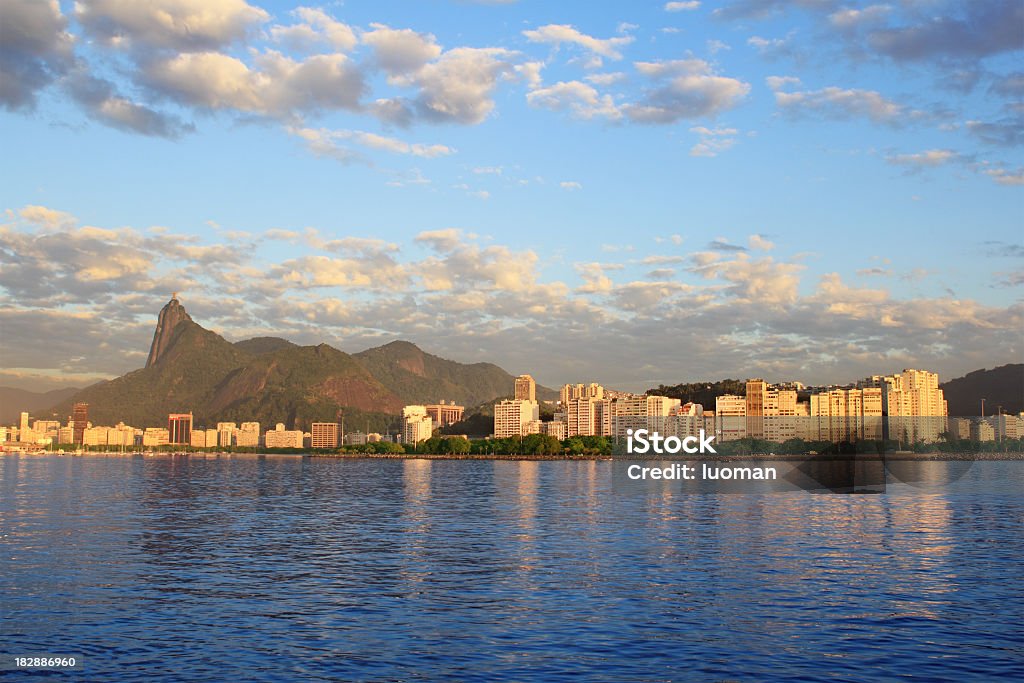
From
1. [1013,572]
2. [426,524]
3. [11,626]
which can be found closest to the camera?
[11,626]

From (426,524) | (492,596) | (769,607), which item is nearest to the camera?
(769,607)

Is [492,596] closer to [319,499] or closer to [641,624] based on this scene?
[641,624]

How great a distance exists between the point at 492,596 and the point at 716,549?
2130cm

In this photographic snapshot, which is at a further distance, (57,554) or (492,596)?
(57,554)

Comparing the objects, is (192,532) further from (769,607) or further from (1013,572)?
(1013,572)

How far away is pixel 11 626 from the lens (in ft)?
110

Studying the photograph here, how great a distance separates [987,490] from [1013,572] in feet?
303

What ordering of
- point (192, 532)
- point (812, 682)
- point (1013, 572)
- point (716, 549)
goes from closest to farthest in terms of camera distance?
point (812, 682), point (1013, 572), point (716, 549), point (192, 532)

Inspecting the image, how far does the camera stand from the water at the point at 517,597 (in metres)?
28.6

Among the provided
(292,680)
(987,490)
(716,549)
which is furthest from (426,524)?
(987,490)

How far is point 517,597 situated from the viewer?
129ft

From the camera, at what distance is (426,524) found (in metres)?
73.6

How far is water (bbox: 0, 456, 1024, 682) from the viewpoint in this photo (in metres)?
28.6

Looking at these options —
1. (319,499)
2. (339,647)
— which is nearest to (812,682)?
(339,647)
